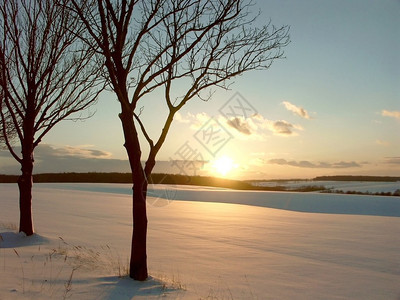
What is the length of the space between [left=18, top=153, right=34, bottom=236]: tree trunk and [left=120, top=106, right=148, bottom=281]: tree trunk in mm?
4359

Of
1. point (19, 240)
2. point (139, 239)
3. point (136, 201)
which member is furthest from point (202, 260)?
point (19, 240)

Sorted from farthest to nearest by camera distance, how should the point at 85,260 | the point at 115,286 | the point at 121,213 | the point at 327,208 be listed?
the point at 327,208
the point at 121,213
the point at 85,260
the point at 115,286

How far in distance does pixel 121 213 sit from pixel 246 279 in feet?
37.2

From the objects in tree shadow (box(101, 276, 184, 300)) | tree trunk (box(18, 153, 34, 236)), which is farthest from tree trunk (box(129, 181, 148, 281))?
tree trunk (box(18, 153, 34, 236))

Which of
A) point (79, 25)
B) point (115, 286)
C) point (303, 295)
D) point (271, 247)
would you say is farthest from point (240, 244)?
point (79, 25)

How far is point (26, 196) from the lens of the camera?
9.35 metres

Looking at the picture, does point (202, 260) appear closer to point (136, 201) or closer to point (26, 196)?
point (136, 201)

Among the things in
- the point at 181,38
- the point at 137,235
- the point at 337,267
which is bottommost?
the point at 337,267

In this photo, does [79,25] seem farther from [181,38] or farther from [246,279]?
[246,279]

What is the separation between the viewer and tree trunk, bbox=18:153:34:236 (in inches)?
360

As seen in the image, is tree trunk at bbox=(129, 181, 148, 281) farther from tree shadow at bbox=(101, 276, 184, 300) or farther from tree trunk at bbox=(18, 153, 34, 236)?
tree trunk at bbox=(18, 153, 34, 236)

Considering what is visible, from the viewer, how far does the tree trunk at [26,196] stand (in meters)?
9.13

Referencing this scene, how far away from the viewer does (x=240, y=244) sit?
9828 mm

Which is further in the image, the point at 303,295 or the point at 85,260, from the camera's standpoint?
the point at 85,260
